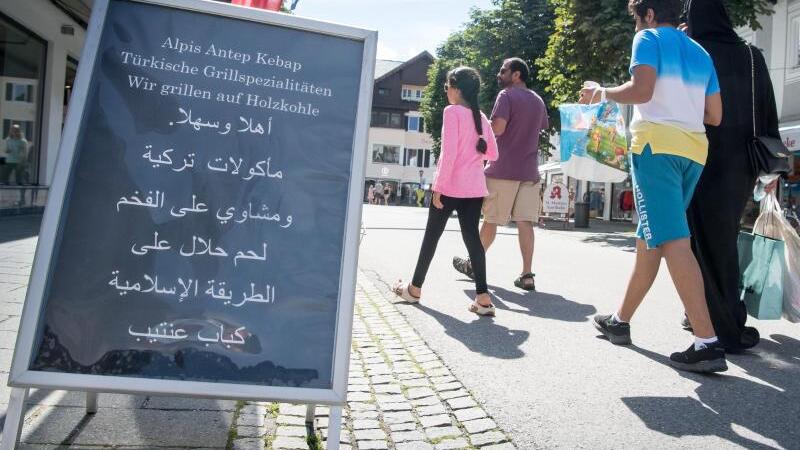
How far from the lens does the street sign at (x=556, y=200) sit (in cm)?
2268

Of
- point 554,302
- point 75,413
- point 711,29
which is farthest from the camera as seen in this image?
point 554,302

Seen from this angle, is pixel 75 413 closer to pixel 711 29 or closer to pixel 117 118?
pixel 117 118

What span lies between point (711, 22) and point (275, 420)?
333cm

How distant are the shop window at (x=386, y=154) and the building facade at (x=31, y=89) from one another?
5151 centimetres

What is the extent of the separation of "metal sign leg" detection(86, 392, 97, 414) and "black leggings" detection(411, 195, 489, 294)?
2779 mm

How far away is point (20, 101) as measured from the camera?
1280cm

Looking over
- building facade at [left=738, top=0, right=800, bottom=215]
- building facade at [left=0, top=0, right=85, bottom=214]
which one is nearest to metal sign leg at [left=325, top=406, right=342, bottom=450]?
building facade at [left=0, top=0, right=85, bottom=214]

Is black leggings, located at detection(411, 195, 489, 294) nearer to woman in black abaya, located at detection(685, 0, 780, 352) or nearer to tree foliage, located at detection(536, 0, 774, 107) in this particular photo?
woman in black abaya, located at detection(685, 0, 780, 352)

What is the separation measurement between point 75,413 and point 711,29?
388cm

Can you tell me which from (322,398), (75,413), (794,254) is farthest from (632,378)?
(75,413)

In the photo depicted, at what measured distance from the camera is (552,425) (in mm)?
2756

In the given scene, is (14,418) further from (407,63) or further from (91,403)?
(407,63)

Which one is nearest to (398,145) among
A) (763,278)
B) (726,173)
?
(763,278)

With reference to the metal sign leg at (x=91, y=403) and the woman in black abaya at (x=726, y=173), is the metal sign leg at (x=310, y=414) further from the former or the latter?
the woman in black abaya at (x=726, y=173)
